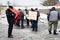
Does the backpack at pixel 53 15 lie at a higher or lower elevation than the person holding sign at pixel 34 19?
higher

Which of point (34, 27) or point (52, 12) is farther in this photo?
point (34, 27)

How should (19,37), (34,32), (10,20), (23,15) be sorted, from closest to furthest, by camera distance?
(10,20) → (19,37) → (34,32) → (23,15)

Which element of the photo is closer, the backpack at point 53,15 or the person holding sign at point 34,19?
the backpack at point 53,15

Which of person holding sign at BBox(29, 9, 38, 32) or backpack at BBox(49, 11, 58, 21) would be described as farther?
person holding sign at BBox(29, 9, 38, 32)

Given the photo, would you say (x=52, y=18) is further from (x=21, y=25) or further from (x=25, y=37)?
(x=21, y=25)

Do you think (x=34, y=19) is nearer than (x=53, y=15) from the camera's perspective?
No

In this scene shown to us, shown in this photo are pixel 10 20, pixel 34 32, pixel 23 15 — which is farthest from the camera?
pixel 23 15

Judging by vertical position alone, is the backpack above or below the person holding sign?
above

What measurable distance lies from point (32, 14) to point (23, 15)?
1.20 metres

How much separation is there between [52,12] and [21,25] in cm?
460

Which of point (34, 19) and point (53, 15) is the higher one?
point (53, 15)

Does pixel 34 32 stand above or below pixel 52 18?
below

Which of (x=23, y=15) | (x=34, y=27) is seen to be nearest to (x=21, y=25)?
(x=23, y=15)

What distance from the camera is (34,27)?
57.7 feet
